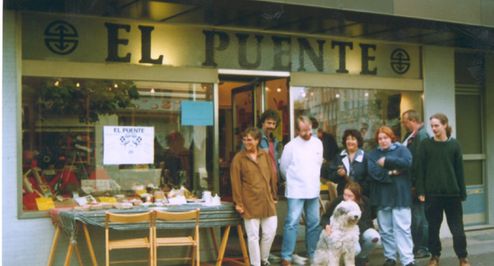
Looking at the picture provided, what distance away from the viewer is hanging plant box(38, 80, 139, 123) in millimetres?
8133

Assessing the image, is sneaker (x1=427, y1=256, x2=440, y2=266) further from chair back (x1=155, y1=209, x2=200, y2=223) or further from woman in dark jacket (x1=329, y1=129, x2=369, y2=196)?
chair back (x1=155, y1=209, x2=200, y2=223)

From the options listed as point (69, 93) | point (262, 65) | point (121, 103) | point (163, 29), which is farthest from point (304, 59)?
point (69, 93)

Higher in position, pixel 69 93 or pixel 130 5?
pixel 130 5

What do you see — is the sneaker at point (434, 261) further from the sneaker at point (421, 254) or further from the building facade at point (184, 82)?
the building facade at point (184, 82)

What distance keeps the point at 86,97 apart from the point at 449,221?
15.8 ft

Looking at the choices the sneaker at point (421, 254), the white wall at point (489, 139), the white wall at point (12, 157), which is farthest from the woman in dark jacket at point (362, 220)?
the white wall at point (489, 139)

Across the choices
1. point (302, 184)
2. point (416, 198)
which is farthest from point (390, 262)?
point (302, 184)

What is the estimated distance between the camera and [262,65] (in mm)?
9609

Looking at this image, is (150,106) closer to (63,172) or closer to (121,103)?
(121,103)

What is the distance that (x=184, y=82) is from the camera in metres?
8.94

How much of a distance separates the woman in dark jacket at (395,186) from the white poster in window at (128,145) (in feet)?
9.40

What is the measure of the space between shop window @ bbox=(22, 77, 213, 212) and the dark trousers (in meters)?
2.99

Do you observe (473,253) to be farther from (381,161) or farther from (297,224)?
(297,224)

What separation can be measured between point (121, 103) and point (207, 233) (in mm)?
2086
